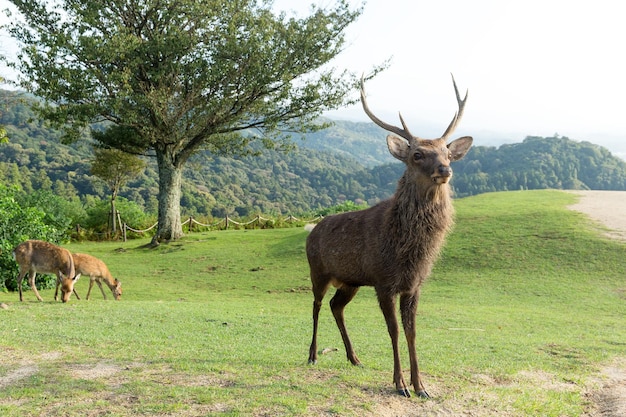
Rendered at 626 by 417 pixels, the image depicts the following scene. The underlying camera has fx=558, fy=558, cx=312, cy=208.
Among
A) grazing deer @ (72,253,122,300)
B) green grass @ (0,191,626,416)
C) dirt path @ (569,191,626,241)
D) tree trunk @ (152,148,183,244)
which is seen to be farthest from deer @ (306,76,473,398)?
tree trunk @ (152,148,183,244)

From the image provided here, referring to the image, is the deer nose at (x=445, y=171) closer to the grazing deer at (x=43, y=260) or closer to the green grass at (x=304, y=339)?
the green grass at (x=304, y=339)

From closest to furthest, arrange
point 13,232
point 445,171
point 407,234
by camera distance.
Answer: point 445,171
point 407,234
point 13,232

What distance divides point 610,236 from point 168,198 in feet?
54.2

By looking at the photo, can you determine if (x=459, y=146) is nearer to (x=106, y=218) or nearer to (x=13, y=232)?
(x=13, y=232)

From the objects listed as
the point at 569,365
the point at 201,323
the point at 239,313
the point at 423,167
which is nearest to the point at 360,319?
the point at 239,313

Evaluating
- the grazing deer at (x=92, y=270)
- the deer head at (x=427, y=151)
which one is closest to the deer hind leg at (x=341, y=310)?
the deer head at (x=427, y=151)

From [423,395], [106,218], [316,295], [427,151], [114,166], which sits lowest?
[423,395]

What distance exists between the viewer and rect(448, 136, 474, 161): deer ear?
5.76 metres

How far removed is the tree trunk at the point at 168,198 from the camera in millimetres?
22984

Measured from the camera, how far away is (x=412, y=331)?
5.37 m

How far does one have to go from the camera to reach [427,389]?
215 inches

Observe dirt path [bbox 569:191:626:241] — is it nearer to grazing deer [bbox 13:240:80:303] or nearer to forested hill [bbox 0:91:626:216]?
forested hill [bbox 0:91:626:216]

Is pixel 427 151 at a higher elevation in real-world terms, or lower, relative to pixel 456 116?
lower

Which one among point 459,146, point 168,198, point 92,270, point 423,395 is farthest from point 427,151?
point 168,198
